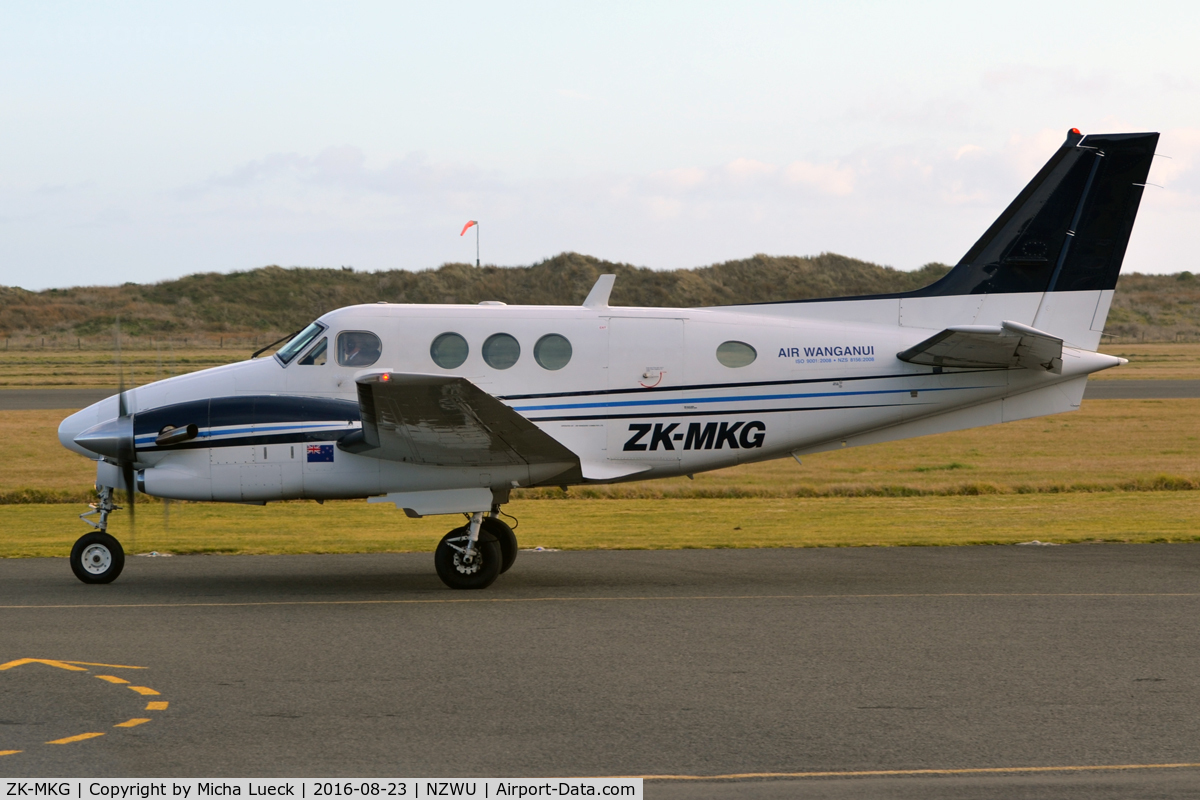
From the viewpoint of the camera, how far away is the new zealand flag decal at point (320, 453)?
1333 centimetres

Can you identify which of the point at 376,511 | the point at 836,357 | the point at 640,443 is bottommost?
the point at 376,511

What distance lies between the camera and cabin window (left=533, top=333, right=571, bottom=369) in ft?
45.2

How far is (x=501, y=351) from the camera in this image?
13.7m

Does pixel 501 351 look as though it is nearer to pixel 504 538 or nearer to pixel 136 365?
pixel 504 538

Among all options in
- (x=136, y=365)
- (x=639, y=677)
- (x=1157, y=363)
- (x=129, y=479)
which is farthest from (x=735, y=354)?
(x=1157, y=363)

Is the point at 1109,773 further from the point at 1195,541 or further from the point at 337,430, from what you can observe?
the point at 1195,541

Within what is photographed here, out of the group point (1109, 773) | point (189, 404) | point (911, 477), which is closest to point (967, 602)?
point (1109, 773)

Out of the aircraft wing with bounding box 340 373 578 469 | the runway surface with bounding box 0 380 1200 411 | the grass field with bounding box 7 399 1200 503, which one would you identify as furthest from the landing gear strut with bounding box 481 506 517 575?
the runway surface with bounding box 0 380 1200 411

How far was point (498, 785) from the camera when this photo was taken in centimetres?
643

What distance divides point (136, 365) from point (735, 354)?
6597cm

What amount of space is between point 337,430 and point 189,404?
1796 mm

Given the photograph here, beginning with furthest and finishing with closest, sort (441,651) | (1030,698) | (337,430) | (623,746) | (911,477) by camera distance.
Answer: (911,477) → (337,430) → (441,651) → (1030,698) → (623,746)

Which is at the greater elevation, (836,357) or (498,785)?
(836,357)

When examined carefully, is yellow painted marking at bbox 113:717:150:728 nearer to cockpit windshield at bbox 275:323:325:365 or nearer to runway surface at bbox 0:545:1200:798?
runway surface at bbox 0:545:1200:798
